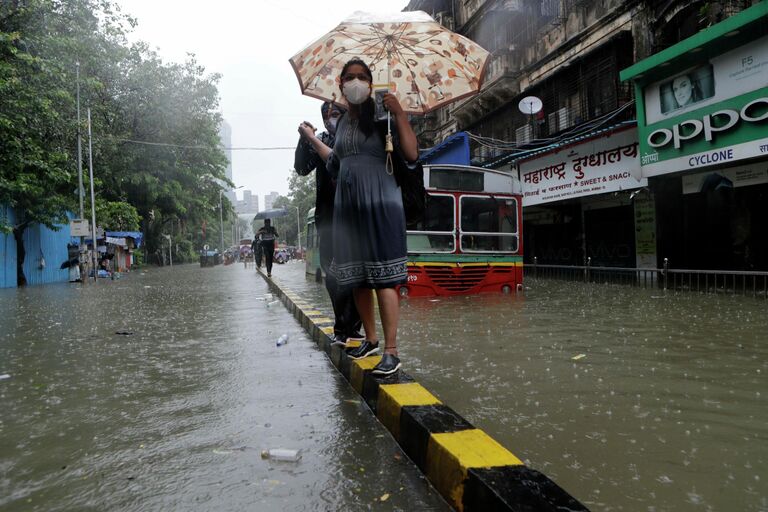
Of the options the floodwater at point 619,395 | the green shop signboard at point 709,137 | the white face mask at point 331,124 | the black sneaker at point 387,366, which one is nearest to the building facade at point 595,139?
the green shop signboard at point 709,137

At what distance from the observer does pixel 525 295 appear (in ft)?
31.8

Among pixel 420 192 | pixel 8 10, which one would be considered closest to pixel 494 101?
pixel 8 10

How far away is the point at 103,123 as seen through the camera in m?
25.2

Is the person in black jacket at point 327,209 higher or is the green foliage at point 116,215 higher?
the green foliage at point 116,215

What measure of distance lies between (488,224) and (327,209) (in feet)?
20.2

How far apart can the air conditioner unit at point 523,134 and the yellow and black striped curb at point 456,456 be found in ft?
54.3

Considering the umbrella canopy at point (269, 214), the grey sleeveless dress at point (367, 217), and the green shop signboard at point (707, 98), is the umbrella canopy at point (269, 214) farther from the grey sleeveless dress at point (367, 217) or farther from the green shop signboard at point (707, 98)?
the grey sleeveless dress at point (367, 217)

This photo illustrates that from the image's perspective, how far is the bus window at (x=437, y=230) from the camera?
948cm

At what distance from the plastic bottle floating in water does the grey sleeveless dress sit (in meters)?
1.30

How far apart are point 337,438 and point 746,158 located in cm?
1026

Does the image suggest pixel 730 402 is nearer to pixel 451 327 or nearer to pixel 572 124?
pixel 451 327

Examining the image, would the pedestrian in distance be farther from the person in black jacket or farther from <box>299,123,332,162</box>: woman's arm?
A: <box>299,123,332,162</box>: woman's arm

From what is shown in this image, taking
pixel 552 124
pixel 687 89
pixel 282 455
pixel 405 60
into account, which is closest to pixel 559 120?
pixel 552 124

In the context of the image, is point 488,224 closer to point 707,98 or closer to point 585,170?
point 707,98
